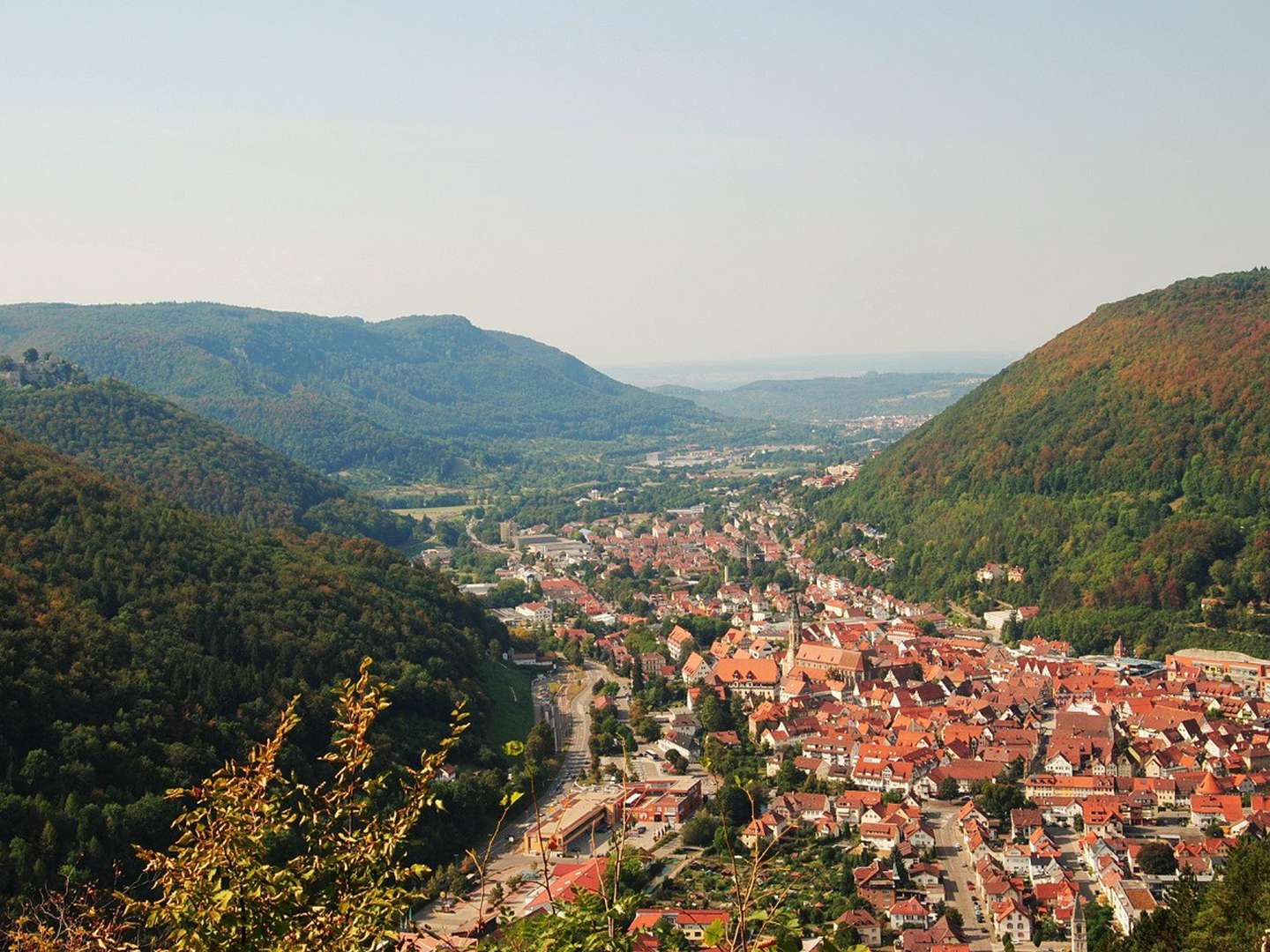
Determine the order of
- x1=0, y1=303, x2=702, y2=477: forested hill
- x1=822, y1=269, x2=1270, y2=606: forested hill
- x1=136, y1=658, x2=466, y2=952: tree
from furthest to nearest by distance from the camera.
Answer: x1=0, y1=303, x2=702, y2=477: forested hill → x1=822, y1=269, x2=1270, y2=606: forested hill → x1=136, y1=658, x2=466, y2=952: tree

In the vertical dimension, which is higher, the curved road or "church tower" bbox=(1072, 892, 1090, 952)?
"church tower" bbox=(1072, 892, 1090, 952)

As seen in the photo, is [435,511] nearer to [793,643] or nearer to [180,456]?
[180,456]

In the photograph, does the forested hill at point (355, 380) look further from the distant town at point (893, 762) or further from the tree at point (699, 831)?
the tree at point (699, 831)

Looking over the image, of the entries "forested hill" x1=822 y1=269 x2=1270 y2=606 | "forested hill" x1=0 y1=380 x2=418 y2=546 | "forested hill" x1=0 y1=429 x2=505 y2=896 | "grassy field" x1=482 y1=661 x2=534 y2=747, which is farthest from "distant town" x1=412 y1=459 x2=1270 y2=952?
"forested hill" x1=0 y1=380 x2=418 y2=546

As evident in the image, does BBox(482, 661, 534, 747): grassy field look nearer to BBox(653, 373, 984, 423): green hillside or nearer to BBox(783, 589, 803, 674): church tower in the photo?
BBox(783, 589, 803, 674): church tower

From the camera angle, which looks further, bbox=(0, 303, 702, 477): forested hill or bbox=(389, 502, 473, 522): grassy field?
bbox=(0, 303, 702, 477): forested hill

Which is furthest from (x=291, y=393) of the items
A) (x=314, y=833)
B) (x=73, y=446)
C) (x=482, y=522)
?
(x=314, y=833)

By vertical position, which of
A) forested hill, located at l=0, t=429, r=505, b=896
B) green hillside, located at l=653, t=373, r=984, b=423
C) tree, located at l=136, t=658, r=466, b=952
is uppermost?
tree, located at l=136, t=658, r=466, b=952
